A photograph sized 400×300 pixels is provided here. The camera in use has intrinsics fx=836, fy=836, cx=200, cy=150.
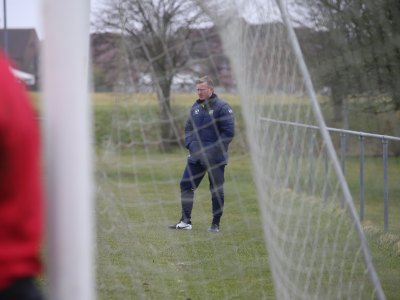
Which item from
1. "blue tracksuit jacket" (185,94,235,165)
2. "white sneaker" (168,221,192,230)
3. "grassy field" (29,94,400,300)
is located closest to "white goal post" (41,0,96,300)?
"grassy field" (29,94,400,300)

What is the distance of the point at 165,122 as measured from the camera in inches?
194

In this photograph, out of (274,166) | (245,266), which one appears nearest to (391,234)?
(245,266)

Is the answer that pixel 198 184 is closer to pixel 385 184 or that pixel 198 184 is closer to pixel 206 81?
pixel 206 81

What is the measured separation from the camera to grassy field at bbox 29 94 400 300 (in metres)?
4.53

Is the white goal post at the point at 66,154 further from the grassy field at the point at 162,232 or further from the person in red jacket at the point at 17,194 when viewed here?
the grassy field at the point at 162,232

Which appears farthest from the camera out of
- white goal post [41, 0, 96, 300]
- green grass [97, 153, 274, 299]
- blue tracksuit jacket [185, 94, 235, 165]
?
blue tracksuit jacket [185, 94, 235, 165]

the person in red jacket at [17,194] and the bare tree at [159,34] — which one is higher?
the bare tree at [159,34]

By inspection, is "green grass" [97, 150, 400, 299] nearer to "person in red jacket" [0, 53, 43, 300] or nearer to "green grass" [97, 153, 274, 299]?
"green grass" [97, 153, 274, 299]

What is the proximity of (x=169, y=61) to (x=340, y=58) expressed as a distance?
4282mm

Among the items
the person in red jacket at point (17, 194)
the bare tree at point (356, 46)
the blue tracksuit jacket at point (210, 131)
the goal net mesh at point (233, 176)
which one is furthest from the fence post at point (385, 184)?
the person in red jacket at point (17, 194)

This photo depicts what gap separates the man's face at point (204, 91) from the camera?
646 cm

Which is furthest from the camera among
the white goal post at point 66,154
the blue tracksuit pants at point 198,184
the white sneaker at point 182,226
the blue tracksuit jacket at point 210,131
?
the white sneaker at point 182,226

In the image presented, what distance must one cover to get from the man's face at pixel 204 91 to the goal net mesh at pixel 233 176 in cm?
38

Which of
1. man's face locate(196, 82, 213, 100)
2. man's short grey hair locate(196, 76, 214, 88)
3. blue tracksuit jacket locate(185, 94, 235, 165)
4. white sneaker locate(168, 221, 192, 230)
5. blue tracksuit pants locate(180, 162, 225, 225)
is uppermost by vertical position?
man's short grey hair locate(196, 76, 214, 88)
